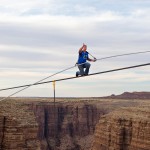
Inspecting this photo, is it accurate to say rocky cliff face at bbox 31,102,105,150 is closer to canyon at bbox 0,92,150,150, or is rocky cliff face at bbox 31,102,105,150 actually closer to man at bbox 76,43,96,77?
canyon at bbox 0,92,150,150

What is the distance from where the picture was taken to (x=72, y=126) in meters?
132

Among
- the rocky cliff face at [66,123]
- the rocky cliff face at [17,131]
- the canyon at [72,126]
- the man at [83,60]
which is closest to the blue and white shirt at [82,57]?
the man at [83,60]

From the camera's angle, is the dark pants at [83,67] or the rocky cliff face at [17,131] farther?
the rocky cliff face at [17,131]

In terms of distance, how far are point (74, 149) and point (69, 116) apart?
14.4 meters

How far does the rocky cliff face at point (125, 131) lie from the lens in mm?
69875

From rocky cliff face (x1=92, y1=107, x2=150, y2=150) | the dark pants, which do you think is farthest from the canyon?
the dark pants

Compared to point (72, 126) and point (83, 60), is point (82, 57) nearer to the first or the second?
point (83, 60)

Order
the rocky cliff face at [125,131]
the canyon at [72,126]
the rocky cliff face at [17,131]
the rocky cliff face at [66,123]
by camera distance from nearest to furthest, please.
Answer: the rocky cliff face at [17,131], the canyon at [72,126], the rocky cliff face at [125,131], the rocky cliff face at [66,123]

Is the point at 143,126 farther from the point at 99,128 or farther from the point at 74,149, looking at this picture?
the point at 74,149

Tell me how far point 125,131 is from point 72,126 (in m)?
59.1

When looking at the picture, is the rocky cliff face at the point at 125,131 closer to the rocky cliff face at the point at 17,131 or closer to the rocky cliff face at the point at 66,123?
the rocky cliff face at the point at 17,131

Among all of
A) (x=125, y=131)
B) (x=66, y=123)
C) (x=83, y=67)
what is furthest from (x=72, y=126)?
(x=83, y=67)

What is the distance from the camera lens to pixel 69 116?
135250 millimetres

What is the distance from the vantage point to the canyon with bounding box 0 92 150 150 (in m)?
29.9
